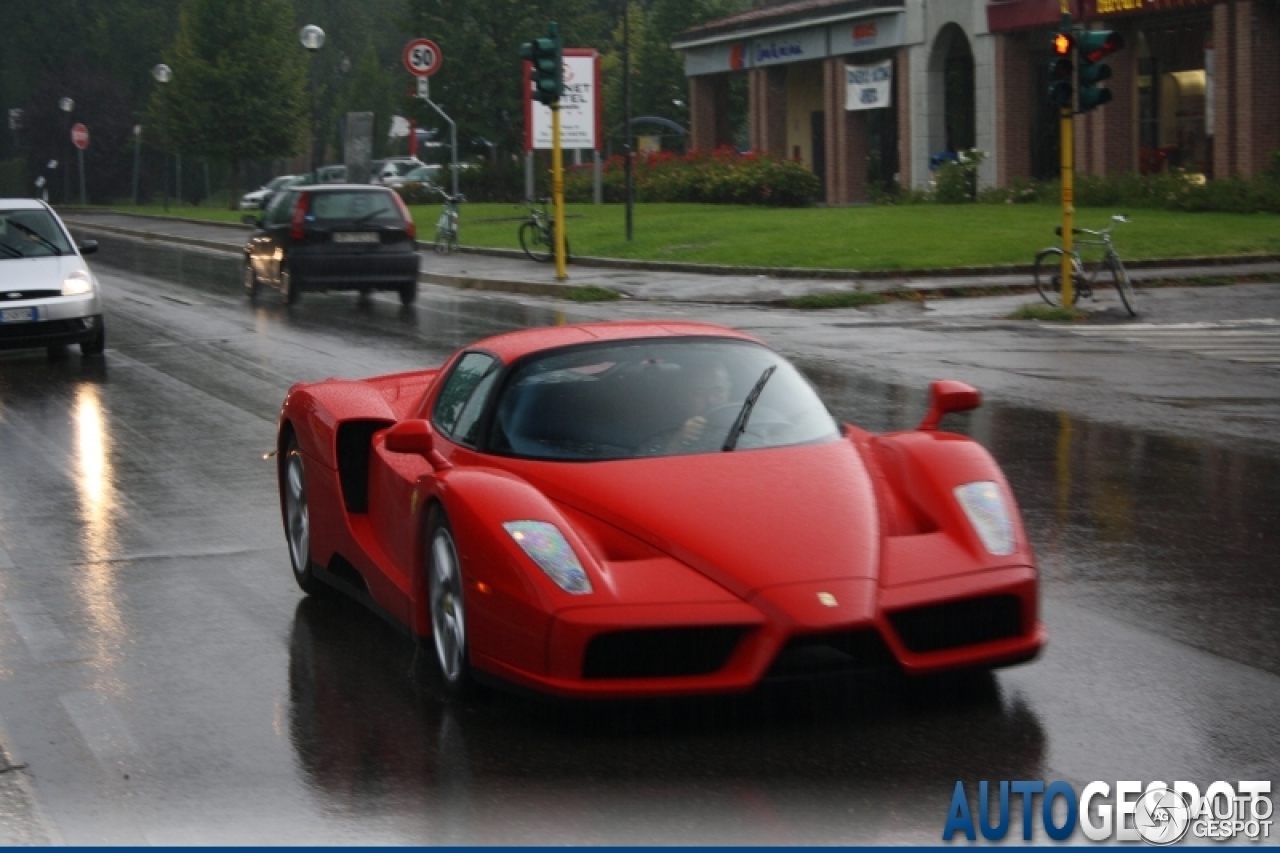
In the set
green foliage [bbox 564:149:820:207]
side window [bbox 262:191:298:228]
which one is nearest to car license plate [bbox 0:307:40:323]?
side window [bbox 262:191:298:228]

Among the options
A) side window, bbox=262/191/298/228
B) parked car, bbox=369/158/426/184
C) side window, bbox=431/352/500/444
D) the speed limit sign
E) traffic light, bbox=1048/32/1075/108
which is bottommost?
side window, bbox=431/352/500/444

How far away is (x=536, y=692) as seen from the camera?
5719 millimetres

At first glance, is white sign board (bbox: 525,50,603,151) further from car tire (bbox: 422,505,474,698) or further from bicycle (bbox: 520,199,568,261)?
car tire (bbox: 422,505,474,698)

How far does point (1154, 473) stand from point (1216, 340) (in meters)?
8.61

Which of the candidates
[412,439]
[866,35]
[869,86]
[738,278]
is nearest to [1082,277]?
[738,278]

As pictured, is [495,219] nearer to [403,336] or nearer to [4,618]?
[403,336]

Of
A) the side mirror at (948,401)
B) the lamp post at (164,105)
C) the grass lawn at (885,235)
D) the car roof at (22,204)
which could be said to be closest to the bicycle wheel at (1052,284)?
the grass lawn at (885,235)

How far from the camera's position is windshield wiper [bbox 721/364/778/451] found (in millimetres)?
6668

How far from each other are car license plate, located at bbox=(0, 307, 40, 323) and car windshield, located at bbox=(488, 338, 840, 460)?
12.1 metres

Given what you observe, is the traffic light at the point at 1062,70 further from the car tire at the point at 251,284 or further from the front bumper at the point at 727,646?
the front bumper at the point at 727,646

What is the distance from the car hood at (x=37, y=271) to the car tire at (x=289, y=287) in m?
6.71

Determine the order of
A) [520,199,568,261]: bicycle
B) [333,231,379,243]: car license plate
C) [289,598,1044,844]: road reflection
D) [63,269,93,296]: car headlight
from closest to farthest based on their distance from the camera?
[289,598,1044,844]: road reflection → [63,269,93,296]: car headlight → [333,231,379,243]: car license plate → [520,199,568,261]: bicycle

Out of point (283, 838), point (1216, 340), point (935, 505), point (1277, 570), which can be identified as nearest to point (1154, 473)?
point (1277, 570)

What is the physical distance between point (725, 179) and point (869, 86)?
696cm
